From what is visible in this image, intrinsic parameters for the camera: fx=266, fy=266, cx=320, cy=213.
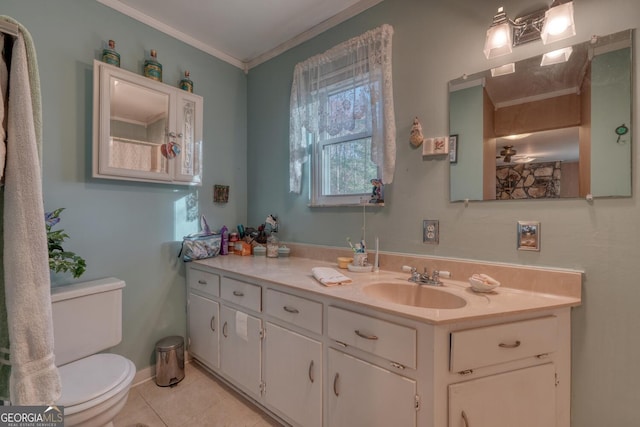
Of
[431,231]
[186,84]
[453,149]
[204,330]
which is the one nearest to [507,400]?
Result: [431,231]

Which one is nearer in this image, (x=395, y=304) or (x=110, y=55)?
(x=395, y=304)

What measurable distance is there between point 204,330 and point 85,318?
724mm

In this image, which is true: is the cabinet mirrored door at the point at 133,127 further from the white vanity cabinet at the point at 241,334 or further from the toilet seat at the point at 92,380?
the toilet seat at the point at 92,380

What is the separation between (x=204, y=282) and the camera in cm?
198

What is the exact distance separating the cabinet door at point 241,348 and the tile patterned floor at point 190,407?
0.45ft

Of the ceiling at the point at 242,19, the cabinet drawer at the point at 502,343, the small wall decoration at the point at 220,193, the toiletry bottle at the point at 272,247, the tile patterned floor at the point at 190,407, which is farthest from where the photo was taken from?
the small wall decoration at the point at 220,193

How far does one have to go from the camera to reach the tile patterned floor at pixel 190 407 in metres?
1.56

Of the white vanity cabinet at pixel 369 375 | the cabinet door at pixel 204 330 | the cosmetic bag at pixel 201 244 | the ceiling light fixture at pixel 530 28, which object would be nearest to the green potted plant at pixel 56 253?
the cosmetic bag at pixel 201 244

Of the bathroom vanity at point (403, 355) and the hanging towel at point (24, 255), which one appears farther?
the bathroom vanity at point (403, 355)

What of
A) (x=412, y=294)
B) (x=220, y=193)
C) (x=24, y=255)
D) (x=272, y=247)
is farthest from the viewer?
(x=220, y=193)

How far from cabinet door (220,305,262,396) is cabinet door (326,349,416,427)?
0.54 m

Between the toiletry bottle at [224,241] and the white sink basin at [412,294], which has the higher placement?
the toiletry bottle at [224,241]

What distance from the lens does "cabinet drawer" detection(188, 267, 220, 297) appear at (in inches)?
74.0

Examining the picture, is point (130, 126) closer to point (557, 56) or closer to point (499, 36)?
point (499, 36)
